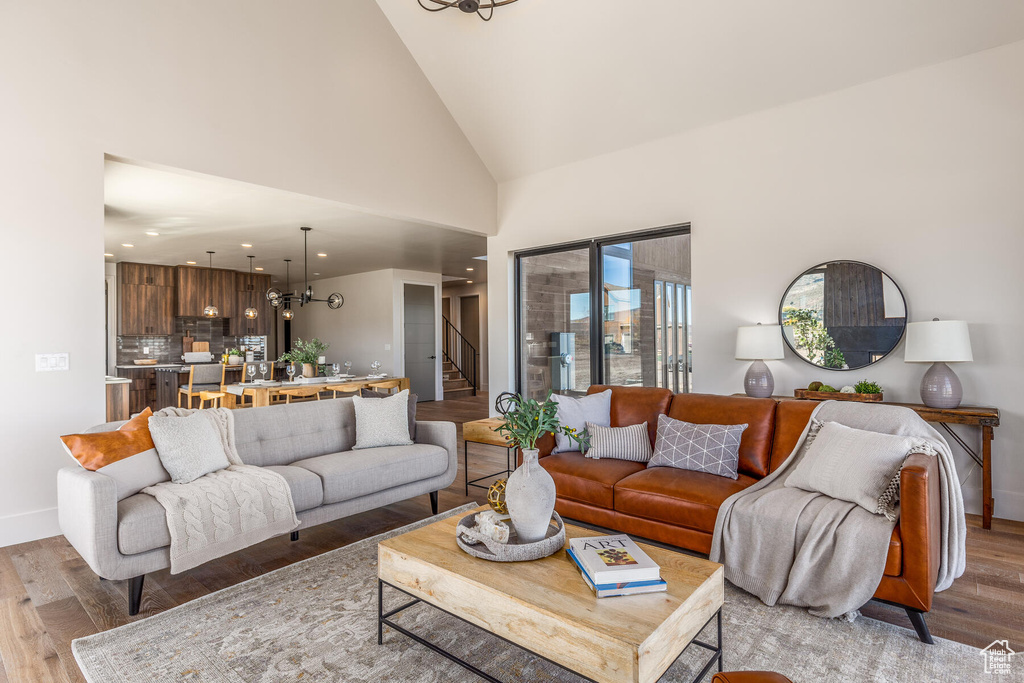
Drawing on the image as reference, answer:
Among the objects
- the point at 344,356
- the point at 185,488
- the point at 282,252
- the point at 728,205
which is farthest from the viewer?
the point at 344,356

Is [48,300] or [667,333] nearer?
[48,300]

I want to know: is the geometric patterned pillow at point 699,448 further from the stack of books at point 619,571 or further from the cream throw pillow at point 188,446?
the cream throw pillow at point 188,446

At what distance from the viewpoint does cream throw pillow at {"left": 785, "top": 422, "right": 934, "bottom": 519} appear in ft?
7.52

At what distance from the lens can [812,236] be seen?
425 cm

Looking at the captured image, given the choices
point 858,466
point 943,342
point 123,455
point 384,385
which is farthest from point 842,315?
point 384,385

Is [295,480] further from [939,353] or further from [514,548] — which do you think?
[939,353]

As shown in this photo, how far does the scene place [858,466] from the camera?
7.89ft

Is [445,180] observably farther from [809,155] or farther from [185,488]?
[185,488]

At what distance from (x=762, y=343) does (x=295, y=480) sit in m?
3.39

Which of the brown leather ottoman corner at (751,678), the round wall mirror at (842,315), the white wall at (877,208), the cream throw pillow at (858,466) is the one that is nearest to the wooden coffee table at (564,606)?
the brown leather ottoman corner at (751,678)

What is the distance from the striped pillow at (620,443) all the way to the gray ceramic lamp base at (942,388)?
1.83 m

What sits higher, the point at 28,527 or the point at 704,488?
the point at 704,488

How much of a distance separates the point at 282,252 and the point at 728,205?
21.7 feet

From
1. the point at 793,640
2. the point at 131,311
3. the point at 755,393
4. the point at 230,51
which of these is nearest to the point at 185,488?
the point at 793,640
